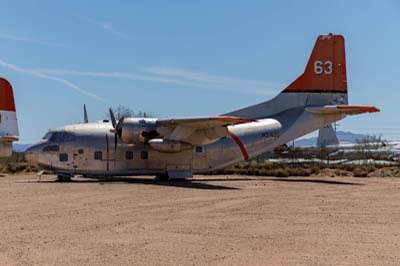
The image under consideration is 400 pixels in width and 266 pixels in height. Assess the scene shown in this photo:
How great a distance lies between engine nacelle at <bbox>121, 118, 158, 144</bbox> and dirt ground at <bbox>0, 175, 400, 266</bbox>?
7.51 m

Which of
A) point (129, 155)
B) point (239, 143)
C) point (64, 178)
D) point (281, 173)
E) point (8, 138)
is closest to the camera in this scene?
point (64, 178)

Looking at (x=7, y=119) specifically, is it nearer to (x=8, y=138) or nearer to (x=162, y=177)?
(x=8, y=138)

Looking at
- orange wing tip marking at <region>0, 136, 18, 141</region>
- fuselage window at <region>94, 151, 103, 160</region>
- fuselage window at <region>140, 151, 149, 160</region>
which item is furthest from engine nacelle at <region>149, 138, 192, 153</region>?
orange wing tip marking at <region>0, 136, 18, 141</region>

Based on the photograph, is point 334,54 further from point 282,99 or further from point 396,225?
point 396,225

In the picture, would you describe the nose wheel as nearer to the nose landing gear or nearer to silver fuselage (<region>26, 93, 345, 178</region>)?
the nose landing gear

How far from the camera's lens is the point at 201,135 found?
25719mm

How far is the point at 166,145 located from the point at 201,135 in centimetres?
192

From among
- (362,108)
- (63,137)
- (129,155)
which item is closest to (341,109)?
(362,108)

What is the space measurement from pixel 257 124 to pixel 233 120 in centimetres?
580

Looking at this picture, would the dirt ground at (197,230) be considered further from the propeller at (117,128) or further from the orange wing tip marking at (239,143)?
the orange wing tip marking at (239,143)

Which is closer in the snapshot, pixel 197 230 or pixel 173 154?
pixel 197 230

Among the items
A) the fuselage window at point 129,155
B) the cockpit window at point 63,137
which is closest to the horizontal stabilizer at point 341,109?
the fuselage window at point 129,155

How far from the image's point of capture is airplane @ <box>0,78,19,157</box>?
2642 cm

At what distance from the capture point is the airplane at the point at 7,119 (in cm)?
2642
